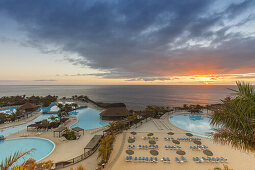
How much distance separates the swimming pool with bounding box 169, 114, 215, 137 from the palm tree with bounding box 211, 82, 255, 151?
1988 centimetres

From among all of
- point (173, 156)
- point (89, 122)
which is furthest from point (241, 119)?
point (89, 122)

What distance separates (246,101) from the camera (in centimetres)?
480

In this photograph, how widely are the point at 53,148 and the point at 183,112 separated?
106 feet

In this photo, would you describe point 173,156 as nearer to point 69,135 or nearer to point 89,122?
point 69,135

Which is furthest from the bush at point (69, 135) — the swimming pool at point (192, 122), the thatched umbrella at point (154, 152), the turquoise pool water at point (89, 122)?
the swimming pool at point (192, 122)

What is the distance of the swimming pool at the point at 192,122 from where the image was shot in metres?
23.1

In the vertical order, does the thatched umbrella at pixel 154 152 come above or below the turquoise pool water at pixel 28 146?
above

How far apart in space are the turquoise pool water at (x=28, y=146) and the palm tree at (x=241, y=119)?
1945 cm

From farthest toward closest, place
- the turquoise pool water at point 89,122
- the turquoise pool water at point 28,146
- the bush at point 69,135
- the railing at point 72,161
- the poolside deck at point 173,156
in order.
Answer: the turquoise pool water at point 89,122 → the bush at point 69,135 → the turquoise pool water at point 28,146 → the poolside deck at point 173,156 → the railing at point 72,161

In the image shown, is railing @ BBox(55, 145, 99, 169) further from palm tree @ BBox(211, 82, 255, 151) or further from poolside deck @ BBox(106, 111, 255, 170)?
palm tree @ BBox(211, 82, 255, 151)

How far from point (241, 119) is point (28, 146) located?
24.1m

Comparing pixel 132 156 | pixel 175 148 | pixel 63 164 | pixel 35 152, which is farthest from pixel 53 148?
pixel 175 148

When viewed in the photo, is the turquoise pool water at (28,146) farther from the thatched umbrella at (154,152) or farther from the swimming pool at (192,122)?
the swimming pool at (192,122)

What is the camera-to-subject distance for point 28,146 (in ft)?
53.1
